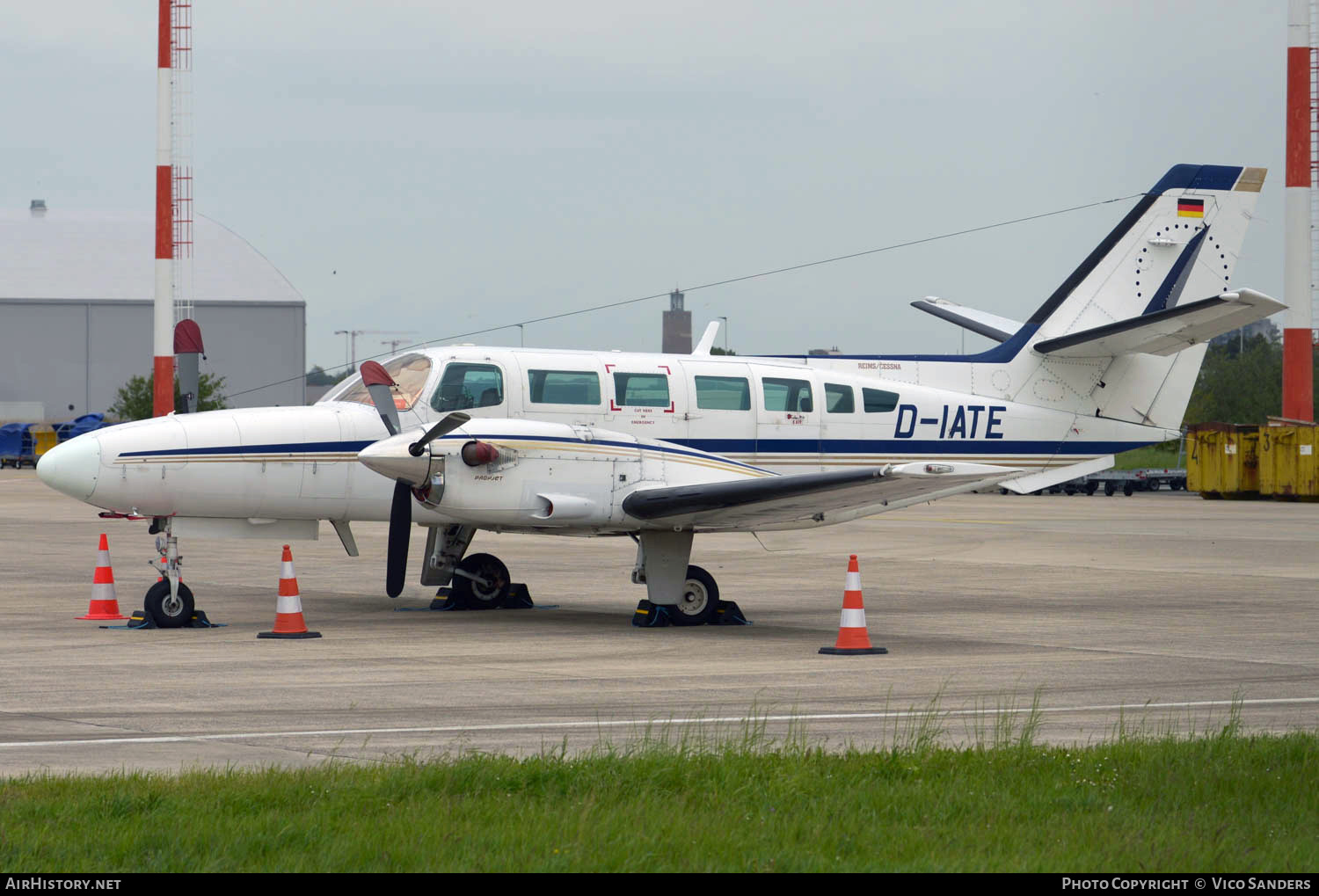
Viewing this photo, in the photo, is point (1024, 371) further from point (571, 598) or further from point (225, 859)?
point (225, 859)

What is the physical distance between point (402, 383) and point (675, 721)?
7.72 meters

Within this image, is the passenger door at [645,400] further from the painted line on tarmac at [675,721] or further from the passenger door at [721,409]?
the painted line on tarmac at [675,721]

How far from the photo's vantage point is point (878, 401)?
18.7m

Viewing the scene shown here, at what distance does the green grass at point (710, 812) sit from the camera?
21.0ft

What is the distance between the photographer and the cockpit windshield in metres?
16.6

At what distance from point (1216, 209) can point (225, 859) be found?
17337mm

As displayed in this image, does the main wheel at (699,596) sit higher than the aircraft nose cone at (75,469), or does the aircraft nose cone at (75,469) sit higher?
the aircraft nose cone at (75,469)

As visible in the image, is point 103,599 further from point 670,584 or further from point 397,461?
point 670,584

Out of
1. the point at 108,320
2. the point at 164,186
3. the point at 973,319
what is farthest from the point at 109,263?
the point at 973,319

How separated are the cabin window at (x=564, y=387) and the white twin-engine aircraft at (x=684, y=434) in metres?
0.02

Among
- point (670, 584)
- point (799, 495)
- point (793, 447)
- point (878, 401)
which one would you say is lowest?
point (670, 584)

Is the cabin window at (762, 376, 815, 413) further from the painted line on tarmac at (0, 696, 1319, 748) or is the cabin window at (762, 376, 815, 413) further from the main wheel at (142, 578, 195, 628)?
the painted line on tarmac at (0, 696, 1319, 748)

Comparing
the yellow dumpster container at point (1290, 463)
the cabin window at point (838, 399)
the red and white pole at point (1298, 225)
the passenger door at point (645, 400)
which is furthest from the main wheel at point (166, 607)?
the red and white pole at point (1298, 225)

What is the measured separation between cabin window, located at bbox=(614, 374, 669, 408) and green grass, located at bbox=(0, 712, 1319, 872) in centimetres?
903
